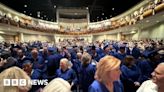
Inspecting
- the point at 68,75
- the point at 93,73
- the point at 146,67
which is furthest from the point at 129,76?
the point at 68,75

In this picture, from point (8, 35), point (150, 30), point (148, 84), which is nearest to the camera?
point (148, 84)

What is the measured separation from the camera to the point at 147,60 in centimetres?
798

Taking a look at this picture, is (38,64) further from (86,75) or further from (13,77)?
(13,77)

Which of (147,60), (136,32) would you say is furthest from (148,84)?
(136,32)

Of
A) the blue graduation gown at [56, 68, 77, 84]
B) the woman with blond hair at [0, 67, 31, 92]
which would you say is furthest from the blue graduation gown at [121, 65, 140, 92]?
the woman with blond hair at [0, 67, 31, 92]

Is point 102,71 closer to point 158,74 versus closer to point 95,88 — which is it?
point 95,88

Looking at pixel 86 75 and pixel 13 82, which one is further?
pixel 86 75

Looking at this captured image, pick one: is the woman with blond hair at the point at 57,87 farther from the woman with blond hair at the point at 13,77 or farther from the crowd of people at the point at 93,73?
the woman with blond hair at the point at 13,77

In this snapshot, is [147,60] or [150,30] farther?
[150,30]

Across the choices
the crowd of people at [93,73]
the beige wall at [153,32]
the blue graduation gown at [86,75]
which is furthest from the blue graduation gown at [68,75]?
the beige wall at [153,32]

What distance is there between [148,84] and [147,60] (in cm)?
368

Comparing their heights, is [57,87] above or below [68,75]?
above

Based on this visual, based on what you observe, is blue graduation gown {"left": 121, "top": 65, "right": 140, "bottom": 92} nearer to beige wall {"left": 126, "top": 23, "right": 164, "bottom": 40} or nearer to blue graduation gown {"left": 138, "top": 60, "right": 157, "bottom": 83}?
blue graduation gown {"left": 138, "top": 60, "right": 157, "bottom": 83}

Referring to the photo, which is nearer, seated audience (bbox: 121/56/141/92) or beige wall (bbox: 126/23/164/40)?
seated audience (bbox: 121/56/141/92)
